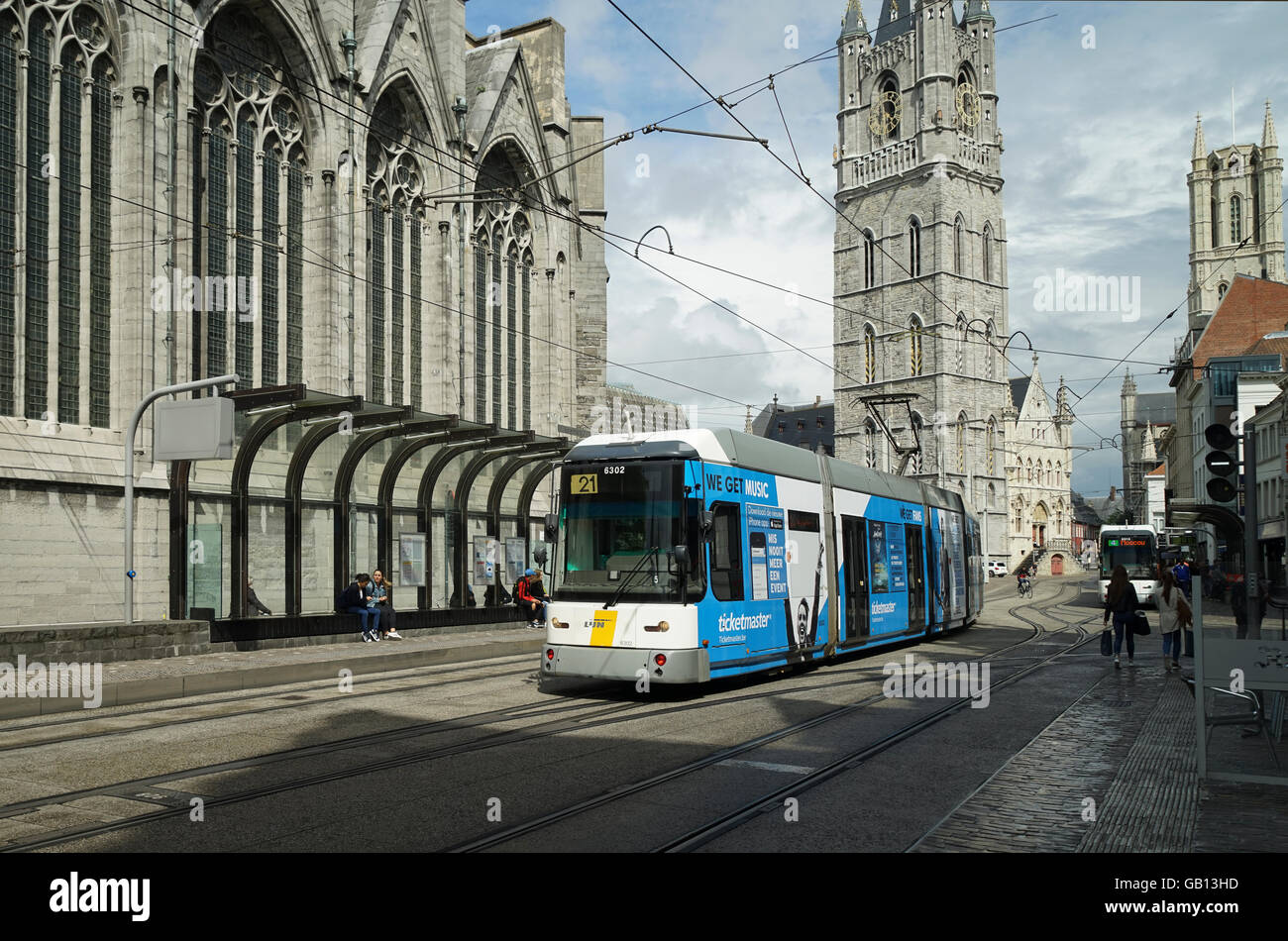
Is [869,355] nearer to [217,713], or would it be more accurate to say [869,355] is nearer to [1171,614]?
[1171,614]

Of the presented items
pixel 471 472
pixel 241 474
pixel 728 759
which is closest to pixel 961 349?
pixel 471 472

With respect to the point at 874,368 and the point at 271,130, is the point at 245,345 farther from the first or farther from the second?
the point at 874,368

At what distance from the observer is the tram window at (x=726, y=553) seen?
12047 mm

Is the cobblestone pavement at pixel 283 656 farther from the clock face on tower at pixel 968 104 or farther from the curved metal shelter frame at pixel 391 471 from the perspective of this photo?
the clock face on tower at pixel 968 104

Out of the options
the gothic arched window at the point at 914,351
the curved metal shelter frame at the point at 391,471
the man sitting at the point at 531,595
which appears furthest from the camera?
the gothic arched window at the point at 914,351

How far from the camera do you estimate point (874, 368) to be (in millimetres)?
92500

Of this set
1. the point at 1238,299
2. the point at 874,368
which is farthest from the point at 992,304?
the point at 1238,299

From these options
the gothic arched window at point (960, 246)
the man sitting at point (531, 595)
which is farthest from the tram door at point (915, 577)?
Result: the gothic arched window at point (960, 246)

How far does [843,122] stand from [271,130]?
7632 centimetres

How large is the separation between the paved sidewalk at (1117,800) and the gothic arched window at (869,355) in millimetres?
83561

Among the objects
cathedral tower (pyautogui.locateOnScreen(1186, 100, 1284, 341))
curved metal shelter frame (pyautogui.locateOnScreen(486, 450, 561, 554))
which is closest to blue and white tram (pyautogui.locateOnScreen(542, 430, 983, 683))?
curved metal shelter frame (pyautogui.locateOnScreen(486, 450, 561, 554))

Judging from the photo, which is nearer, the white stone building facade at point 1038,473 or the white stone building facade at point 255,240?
the white stone building facade at point 255,240

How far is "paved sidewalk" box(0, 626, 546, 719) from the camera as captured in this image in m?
12.5

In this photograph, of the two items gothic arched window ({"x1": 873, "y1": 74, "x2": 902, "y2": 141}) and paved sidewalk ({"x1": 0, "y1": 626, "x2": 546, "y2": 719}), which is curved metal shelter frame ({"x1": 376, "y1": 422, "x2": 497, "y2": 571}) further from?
gothic arched window ({"x1": 873, "y1": 74, "x2": 902, "y2": 141})
